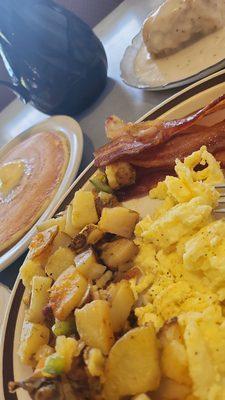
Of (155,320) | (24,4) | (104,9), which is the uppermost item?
(24,4)

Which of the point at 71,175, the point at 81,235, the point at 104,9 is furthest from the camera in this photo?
the point at 104,9

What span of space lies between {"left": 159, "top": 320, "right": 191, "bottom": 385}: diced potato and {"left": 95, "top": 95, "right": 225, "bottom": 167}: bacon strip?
0.52 m

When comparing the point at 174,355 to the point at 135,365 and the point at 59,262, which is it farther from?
the point at 59,262

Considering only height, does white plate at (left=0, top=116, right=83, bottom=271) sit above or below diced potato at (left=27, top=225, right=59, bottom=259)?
below

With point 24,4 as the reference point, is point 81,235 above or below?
below

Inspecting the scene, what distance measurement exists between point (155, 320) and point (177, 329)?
80 mm

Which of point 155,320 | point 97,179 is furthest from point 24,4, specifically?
point 155,320

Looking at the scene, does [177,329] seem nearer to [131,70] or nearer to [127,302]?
[127,302]

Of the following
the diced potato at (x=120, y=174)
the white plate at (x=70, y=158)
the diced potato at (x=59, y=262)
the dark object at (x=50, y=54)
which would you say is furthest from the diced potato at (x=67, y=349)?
the dark object at (x=50, y=54)

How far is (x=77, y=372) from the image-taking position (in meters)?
0.80

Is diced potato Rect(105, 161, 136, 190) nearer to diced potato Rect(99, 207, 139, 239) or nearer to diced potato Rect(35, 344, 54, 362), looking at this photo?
diced potato Rect(99, 207, 139, 239)

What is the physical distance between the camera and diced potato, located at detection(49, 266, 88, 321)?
96 centimetres

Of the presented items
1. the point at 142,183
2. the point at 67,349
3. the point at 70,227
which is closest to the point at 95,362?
the point at 67,349

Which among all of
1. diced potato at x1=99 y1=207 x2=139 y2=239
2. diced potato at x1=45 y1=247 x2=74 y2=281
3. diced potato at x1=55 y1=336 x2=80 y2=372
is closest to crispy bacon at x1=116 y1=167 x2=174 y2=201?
diced potato at x1=99 y1=207 x2=139 y2=239
